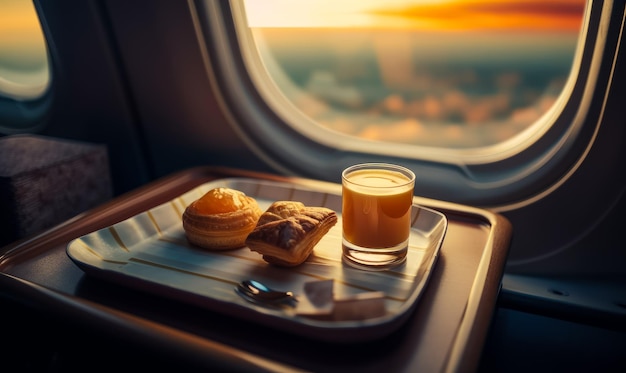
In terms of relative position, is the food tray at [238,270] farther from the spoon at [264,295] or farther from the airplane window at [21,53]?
the airplane window at [21,53]

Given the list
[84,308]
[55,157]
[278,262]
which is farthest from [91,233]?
[55,157]

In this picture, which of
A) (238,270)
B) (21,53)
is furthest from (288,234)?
(21,53)

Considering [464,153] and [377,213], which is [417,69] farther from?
[377,213]

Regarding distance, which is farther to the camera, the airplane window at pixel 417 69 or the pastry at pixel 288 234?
the airplane window at pixel 417 69

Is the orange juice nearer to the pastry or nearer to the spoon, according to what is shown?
the pastry

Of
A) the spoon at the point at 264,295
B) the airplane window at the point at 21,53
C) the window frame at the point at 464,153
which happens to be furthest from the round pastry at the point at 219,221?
the airplane window at the point at 21,53

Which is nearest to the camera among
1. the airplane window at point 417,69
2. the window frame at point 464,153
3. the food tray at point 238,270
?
the food tray at point 238,270

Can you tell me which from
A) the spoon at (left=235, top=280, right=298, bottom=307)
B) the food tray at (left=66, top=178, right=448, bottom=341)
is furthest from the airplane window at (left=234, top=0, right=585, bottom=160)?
the spoon at (left=235, top=280, right=298, bottom=307)
